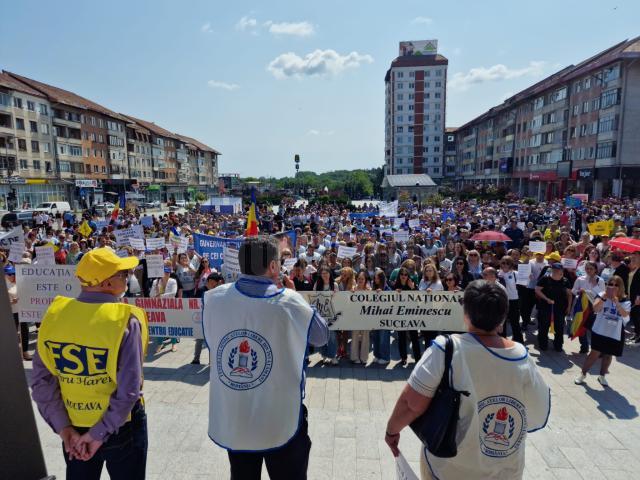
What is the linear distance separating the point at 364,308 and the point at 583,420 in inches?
133

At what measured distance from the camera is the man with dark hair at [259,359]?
7.31 feet

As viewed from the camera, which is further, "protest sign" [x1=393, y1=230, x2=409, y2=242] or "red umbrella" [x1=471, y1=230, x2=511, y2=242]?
"protest sign" [x1=393, y1=230, x2=409, y2=242]

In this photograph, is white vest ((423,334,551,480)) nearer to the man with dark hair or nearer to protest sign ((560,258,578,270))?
the man with dark hair

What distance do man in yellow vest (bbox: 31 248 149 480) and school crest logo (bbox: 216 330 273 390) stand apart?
602 mm

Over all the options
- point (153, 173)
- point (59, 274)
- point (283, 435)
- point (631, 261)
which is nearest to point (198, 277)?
point (59, 274)

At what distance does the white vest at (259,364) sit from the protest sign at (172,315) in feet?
17.5

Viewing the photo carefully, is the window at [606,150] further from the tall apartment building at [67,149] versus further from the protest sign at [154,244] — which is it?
the tall apartment building at [67,149]

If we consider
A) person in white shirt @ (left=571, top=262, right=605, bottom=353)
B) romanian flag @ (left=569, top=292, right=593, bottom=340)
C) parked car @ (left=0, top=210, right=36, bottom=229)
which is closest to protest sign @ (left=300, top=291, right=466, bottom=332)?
romanian flag @ (left=569, top=292, right=593, bottom=340)

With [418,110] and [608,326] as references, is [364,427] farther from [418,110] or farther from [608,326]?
[418,110]

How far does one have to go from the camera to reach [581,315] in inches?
288

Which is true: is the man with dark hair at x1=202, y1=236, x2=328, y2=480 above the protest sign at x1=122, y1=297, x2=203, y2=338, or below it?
above

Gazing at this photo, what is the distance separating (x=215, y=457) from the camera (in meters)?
4.29

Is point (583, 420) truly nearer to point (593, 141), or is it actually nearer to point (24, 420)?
point (24, 420)

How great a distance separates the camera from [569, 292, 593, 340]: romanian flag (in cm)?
723
